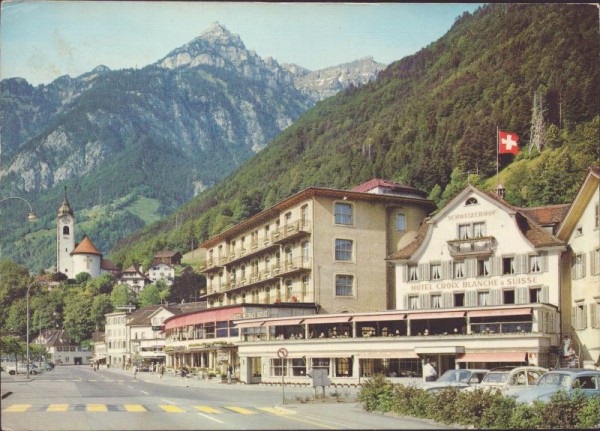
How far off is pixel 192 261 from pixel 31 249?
8897 centimetres

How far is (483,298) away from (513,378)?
2135 centimetres

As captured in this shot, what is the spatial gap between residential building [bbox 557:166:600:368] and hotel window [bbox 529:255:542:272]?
1.40 meters

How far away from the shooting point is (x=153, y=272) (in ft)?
388

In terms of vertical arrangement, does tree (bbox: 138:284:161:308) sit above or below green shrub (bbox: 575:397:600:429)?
above

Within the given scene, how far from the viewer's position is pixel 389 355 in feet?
137

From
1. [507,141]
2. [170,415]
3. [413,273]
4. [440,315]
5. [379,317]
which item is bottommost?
[170,415]

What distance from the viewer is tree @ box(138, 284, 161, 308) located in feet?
390

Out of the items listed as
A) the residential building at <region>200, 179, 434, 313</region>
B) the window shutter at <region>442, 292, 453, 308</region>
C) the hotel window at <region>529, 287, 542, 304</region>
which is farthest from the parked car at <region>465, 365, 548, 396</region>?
the residential building at <region>200, 179, 434, 313</region>

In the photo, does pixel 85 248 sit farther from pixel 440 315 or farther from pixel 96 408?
pixel 96 408

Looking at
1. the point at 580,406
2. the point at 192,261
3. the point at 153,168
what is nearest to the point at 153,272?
the point at 192,261

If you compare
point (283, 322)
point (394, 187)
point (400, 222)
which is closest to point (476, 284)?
point (283, 322)

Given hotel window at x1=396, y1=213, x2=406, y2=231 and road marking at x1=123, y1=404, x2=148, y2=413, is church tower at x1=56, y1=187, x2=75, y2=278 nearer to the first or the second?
road marking at x1=123, y1=404, x2=148, y2=413

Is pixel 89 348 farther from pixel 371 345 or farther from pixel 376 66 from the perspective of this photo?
pixel 376 66

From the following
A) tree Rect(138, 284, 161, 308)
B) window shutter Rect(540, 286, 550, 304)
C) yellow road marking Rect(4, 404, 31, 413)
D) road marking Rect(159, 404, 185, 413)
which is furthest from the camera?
tree Rect(138, 284, 161, 308)
